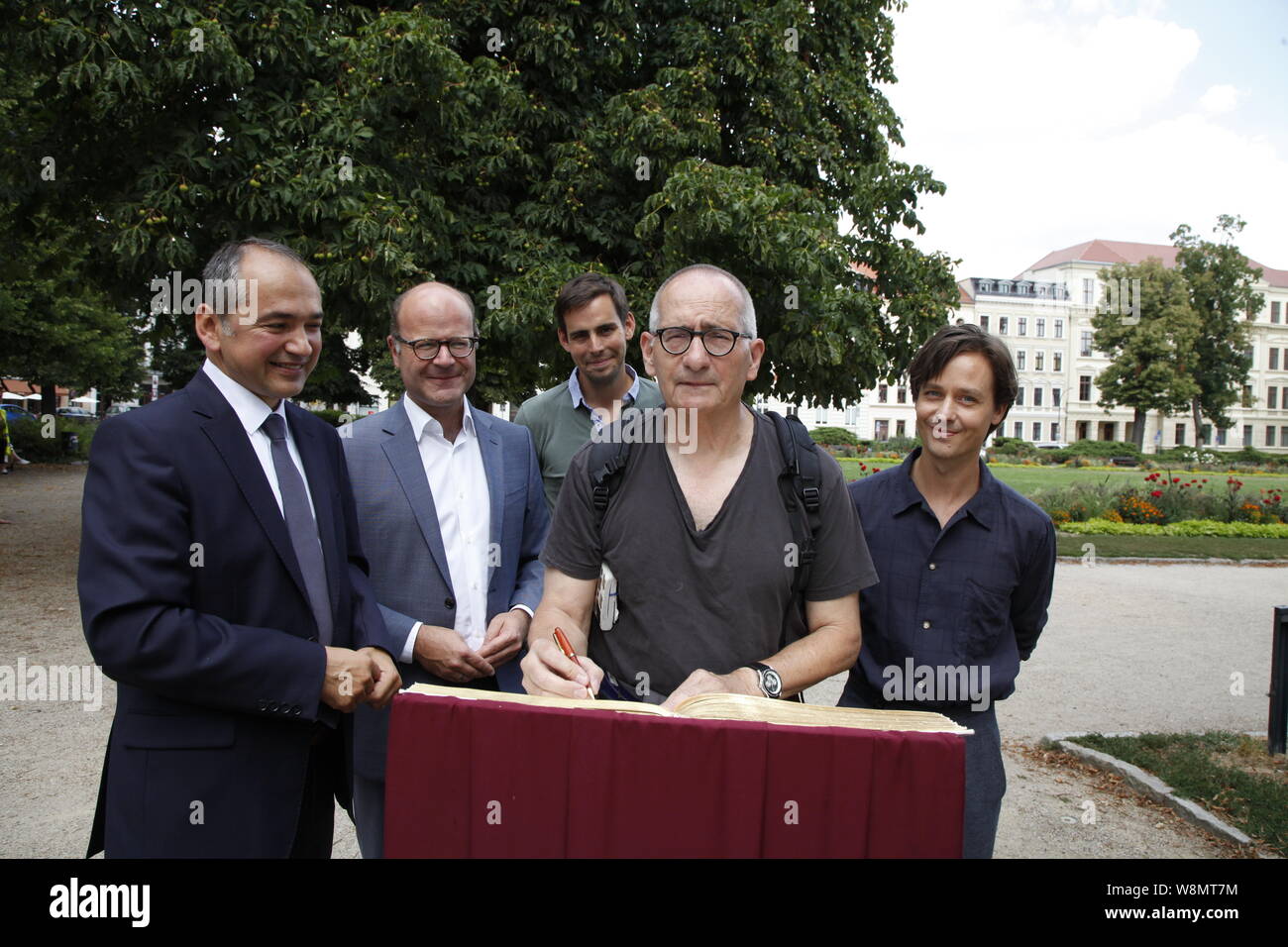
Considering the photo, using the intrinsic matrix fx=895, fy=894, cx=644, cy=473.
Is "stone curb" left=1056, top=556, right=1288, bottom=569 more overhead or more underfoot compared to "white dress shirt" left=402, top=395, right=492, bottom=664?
more underfoot

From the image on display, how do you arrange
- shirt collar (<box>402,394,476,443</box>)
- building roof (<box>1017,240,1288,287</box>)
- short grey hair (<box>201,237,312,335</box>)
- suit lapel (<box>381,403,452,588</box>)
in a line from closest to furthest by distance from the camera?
1. short grey hair (<box>201,237,312,335</box>)
2. suit lapel (<box>381,403,452,588</box>)
3. shirt collar (<box>402,394,476,443</box>)
4. building roof (<box>1017,240,1288,287</box>)

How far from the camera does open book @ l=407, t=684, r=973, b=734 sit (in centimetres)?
176

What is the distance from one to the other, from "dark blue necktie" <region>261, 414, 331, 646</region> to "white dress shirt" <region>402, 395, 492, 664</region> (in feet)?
2.35

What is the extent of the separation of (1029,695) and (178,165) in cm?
1019

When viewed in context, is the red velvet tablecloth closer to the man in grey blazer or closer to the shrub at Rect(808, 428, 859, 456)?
the man in grey blazer

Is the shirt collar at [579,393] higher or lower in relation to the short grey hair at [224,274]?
lower

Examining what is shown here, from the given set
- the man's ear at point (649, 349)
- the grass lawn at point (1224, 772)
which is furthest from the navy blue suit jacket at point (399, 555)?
the grass lawn at point (1224, 772)

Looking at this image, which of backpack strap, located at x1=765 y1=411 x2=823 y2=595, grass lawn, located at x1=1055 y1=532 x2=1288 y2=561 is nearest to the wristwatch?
backpack strap, located at x1=765 y1=411 x2=823 y2=595

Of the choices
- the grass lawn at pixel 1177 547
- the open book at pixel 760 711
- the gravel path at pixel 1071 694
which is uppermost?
the open book at pixel 760 711

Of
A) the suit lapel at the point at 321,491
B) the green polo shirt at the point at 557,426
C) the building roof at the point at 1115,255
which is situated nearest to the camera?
the suit lapel at the point at 321,491

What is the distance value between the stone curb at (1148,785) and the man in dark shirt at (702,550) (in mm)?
4121

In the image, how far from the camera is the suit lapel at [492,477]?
3.38 meters

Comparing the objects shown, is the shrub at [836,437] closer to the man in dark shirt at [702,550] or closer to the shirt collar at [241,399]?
the man in dark shirt at [702,550]
